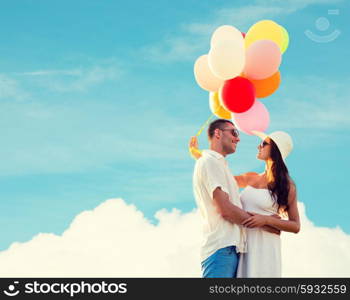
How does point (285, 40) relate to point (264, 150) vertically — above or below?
above

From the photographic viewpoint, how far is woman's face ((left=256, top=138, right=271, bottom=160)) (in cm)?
581

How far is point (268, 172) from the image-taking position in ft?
18.8

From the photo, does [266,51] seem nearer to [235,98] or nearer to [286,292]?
[235,98]

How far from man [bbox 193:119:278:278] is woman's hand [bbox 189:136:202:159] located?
63cm

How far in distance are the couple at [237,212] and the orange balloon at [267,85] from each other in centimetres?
77

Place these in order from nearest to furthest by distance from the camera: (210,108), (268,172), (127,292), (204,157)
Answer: (127,292), (204,157), (268,172), (210,108)

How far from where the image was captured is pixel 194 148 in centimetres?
617

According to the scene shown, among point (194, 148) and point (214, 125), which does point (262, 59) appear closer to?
point (214, 125)

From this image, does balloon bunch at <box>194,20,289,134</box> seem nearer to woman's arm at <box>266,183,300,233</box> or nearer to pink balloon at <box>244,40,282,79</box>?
pink balloon at <box>244,40,282,79</box>

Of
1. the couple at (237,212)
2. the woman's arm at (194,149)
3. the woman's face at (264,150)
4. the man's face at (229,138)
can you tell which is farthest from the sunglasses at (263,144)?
the woman's arm at (194,149)

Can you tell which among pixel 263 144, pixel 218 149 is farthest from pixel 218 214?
pixel 263 144

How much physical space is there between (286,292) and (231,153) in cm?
141

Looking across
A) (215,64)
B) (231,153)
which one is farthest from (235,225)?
(215,64)

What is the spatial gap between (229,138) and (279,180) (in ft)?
2.16
